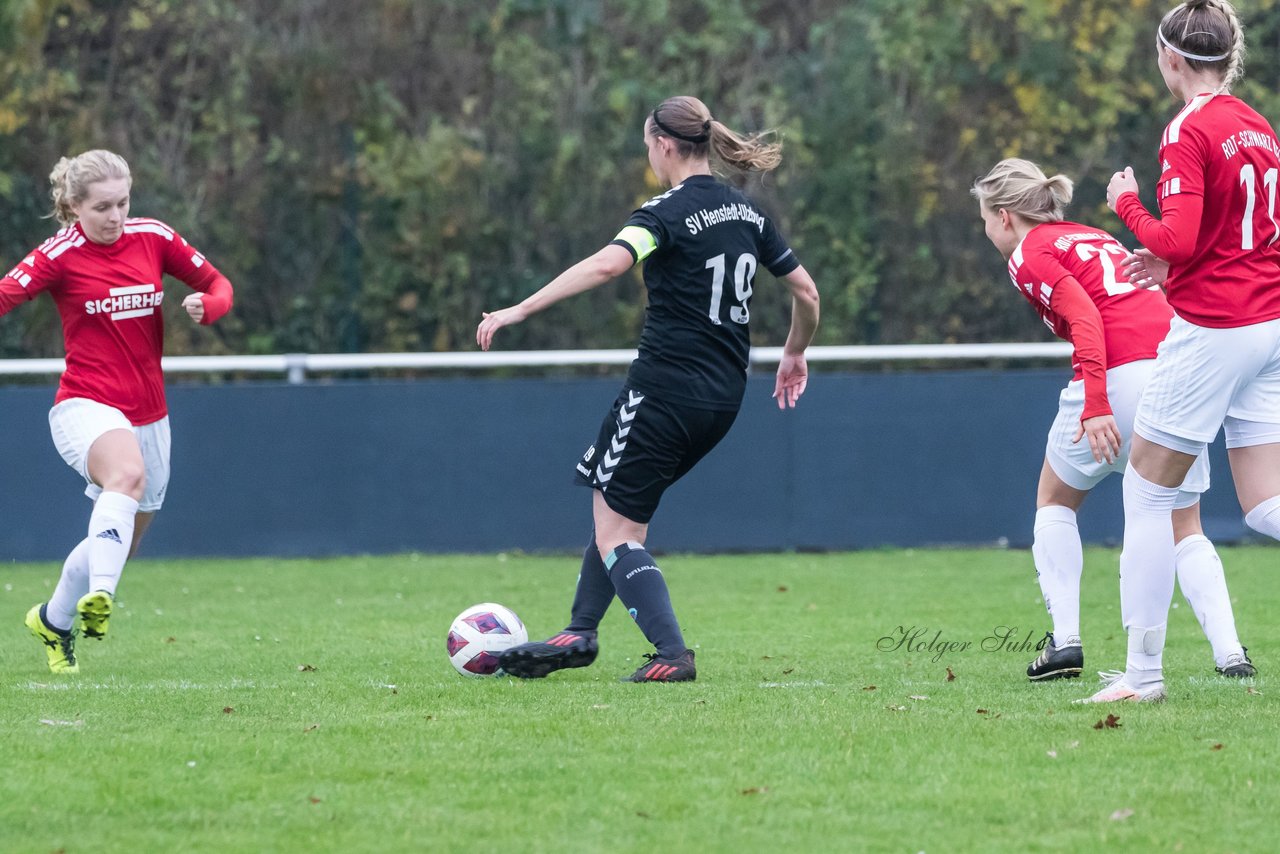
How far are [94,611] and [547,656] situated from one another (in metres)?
1.64

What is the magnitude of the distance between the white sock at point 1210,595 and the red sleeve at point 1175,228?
4.82 feet

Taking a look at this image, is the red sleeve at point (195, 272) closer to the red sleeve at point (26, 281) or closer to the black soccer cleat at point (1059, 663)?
the red sleeve at point (26, 281)

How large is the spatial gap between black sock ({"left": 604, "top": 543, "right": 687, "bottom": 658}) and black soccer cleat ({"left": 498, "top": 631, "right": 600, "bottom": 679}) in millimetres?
262

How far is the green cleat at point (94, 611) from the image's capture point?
627 cm

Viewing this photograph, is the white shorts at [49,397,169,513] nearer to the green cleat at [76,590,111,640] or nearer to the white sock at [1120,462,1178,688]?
the green cleat at [76,590,111,640]

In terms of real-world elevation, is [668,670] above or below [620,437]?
below

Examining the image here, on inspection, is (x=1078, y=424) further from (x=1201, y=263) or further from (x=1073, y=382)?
(x=1201, y=263)

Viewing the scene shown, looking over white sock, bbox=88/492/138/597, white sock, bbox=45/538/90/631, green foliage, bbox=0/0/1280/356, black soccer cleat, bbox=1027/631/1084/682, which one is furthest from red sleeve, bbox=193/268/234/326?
green foliage, bbox=0/0/1280/356

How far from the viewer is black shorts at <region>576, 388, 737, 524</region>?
19.9 feet

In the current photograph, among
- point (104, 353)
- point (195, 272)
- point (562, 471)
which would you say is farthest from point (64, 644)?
point (562, 471)

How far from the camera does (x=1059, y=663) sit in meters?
6.10

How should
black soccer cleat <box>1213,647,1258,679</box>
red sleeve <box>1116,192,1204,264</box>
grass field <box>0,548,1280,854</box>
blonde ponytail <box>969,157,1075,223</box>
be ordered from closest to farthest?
grass field <box>0,548,1280,854</box> < red sleeve <box>1116,192,1204,264</box> < black soccer cleat <box>1213,647,1258,679</box> < blonde ponytail <box>969,157,1075,223</box>

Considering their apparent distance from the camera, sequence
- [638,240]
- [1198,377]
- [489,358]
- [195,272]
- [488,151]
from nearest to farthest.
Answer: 1. [1198,377]
2. [638,240]
3. [195,272]
4. [489,358]
5. [488,151]

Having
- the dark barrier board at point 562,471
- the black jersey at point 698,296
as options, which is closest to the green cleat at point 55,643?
the black jersey at point 698,296
